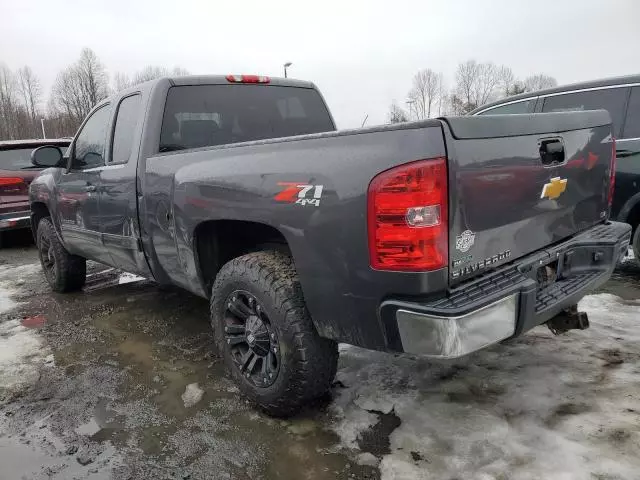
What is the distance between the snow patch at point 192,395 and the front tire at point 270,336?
31 cm

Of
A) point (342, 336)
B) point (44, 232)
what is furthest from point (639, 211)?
point (44, 232)

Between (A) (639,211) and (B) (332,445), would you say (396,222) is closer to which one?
(B) (332,445)

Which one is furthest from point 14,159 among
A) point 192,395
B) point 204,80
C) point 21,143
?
point 192,395

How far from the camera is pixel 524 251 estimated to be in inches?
90.9

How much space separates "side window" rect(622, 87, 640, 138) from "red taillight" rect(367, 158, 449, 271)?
3624mm

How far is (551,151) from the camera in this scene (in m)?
2.34

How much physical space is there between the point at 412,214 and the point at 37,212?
5.15m

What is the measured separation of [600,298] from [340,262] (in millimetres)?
3124

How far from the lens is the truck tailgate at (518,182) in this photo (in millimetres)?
1930

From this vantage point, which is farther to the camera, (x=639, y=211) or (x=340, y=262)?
(x=639, y=211)

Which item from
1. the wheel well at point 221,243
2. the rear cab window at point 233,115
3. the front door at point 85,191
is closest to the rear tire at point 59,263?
the front door at point 85,191

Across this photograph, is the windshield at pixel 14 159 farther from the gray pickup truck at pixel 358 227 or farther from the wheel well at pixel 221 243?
the wheel well at pixel 221 243

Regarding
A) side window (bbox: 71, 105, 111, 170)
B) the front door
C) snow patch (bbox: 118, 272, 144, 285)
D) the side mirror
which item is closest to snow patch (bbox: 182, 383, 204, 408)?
the front door

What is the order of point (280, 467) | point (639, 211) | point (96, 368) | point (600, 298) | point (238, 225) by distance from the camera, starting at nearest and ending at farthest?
point (280, 467), point (238, 225), point (96, 368), point (600, 298), point (639, 211)
